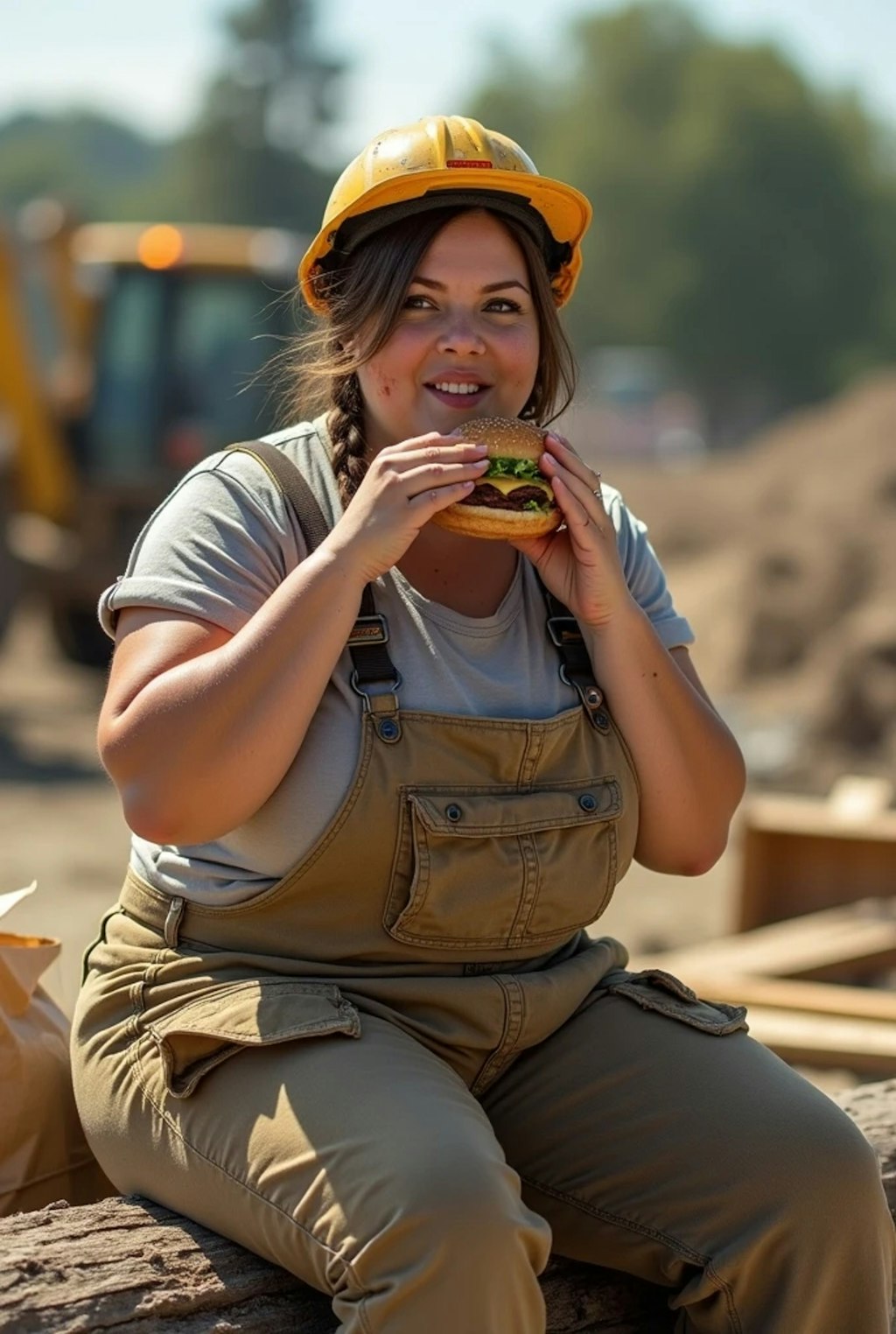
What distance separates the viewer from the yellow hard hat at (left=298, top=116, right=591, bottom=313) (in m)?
2.79

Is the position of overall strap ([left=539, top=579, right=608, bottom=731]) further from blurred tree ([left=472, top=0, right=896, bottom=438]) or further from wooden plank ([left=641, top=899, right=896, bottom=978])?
blurred tree ([left=472, top=0, right=896, bottom=438])

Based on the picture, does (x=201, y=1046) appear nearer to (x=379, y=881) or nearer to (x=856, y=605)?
(x=379, y=881)

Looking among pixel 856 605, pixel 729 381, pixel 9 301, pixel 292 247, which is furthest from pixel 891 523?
pixel 729 381

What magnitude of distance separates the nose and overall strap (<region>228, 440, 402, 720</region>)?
302mm

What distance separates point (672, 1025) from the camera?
9.11 feet

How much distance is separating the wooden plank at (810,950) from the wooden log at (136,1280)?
2.72 metres

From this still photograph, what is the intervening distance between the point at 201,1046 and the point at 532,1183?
21.5 inches

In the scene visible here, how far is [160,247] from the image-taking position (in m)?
13.8

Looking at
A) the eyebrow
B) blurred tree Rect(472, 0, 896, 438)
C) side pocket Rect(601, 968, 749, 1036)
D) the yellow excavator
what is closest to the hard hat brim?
the eyebrow

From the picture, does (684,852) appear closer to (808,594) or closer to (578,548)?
(578,548)

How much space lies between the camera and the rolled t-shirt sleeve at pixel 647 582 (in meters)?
3.05

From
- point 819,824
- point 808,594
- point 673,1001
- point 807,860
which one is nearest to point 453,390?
point 673,1001

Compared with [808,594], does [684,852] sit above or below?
below

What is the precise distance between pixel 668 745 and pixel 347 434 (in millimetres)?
700
